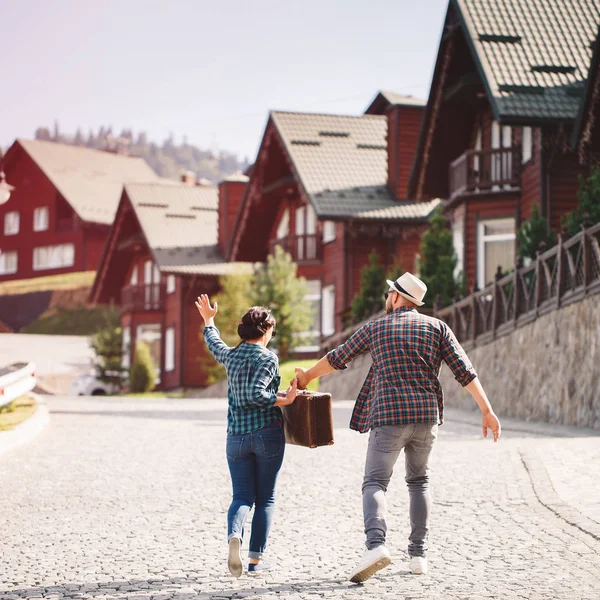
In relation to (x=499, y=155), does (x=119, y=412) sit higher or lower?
lower

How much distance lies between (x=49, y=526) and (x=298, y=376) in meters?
2.83

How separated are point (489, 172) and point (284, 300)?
9.48 metres

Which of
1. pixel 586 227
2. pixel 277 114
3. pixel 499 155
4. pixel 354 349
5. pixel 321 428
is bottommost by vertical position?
pixel 321 428

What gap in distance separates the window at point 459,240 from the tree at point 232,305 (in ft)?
27.6

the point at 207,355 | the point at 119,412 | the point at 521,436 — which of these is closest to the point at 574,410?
the point at 521,436

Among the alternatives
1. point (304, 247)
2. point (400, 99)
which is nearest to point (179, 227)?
point (304, 247)

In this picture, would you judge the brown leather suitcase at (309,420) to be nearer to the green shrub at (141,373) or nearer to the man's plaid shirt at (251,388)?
the man's plaid shirt at (251,388)

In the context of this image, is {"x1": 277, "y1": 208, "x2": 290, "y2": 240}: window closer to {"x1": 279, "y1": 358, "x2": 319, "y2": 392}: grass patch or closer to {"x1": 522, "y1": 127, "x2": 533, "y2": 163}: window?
{"x1": 279, "y1": 358, "x2": 319, "y2": 392}: grass patch

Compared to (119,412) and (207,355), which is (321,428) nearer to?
(119,412)

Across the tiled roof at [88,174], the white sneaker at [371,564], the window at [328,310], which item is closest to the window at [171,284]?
the window at [328,310]

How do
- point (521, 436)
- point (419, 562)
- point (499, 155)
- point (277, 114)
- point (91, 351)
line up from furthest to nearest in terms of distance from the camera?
→ 1. point (91, 351)
2. point (277, 114)
3. point (499, 155)
4. point (521, 436)
5. point (419, 562)

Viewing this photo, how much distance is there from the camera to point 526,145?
99.0 ft

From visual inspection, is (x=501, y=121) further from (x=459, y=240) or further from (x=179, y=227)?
(x=179, y=227)

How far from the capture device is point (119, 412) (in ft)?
76.2
